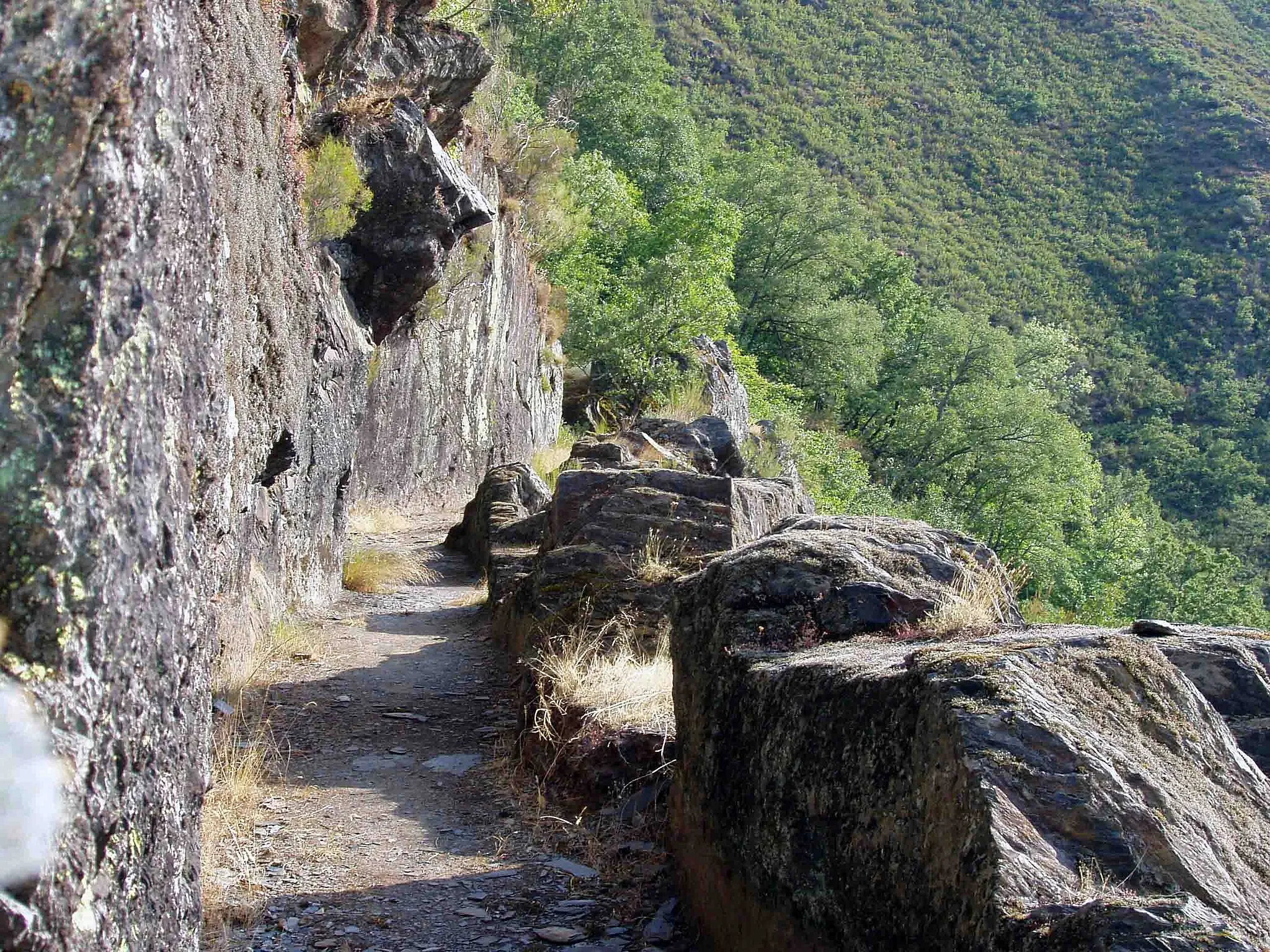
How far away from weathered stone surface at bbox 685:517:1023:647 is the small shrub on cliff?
210 inches

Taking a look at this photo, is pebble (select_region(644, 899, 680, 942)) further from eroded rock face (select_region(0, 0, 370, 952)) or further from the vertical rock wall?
the vertical rock wall

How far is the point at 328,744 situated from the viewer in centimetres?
553

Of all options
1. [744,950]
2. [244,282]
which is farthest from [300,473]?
[744,950]

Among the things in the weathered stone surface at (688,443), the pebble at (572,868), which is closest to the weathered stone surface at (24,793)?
the pebble at (572,868)

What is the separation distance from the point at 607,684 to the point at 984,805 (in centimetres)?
307

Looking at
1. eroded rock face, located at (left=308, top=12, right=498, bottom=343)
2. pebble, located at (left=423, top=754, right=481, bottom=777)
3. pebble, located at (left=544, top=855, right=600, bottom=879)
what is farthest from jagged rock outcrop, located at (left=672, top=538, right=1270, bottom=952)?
eroded rock face, located at (left=308, top=12, right=498, bottom=343)

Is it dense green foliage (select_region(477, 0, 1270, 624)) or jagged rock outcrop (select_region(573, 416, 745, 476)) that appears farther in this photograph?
dense green foliage (select_region(477, 0, 1270, 624))

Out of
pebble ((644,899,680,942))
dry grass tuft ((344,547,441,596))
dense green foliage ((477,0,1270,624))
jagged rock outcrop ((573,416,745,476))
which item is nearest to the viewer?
pebble ((644,899,680,942))

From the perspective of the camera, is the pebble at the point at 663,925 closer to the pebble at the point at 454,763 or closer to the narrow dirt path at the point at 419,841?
the narrow dirt path at the point at 419,841

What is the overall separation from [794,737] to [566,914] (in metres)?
1.32

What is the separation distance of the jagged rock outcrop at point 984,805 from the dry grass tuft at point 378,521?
28.9 feet

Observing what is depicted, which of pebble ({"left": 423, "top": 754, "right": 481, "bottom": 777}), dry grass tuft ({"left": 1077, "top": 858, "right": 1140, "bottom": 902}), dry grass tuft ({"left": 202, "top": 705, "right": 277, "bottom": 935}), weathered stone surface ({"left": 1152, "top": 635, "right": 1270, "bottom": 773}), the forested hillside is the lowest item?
pebble ({"left": 423, "top": 754, "right": 481, "bottom": 777})

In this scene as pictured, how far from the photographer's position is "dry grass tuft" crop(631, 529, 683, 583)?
6.19m

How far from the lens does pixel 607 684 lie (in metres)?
5.06
